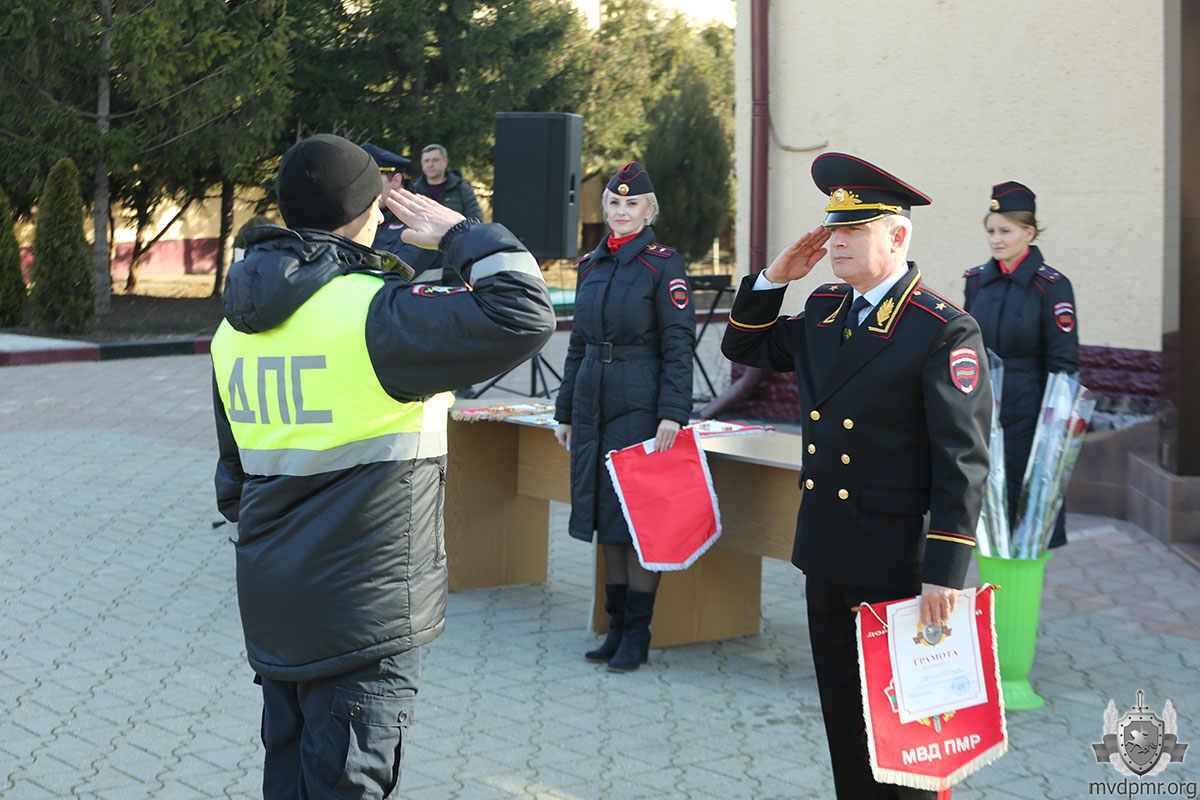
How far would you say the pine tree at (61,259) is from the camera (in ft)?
53.2

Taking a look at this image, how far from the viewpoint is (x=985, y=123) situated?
863 centimetres

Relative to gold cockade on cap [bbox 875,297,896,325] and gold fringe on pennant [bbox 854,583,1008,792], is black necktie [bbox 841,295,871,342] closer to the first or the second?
gold cockade on cap [bbox 875,297,896,325]

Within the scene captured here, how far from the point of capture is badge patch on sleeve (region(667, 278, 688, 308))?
4949 millimetres

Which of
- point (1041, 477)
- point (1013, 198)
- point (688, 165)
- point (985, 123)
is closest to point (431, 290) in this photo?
point (1041, 477)

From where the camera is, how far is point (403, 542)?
102 inches

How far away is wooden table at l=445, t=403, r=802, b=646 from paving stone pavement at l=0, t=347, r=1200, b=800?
0.41 feet

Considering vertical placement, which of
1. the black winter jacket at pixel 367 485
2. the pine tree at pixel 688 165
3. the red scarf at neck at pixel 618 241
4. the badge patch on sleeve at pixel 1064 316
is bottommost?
the black winter jacket at pixel 367 485

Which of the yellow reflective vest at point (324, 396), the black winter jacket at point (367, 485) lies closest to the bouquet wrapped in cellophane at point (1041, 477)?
the black winter jacket at point (367, 485)

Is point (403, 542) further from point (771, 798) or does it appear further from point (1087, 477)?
point (1087, 477)

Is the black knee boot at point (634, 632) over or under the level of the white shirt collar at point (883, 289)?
under

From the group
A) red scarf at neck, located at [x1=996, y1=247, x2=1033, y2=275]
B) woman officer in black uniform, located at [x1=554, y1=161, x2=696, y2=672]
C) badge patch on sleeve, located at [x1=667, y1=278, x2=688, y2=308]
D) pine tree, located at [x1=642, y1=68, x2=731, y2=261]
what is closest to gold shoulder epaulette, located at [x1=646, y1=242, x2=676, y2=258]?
woman officer in black uniform, located at [x1=554, y1=161, x2=696, y2=672]

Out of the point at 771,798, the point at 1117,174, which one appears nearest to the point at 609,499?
the point at 771,798

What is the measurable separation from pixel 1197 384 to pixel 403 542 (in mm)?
5362

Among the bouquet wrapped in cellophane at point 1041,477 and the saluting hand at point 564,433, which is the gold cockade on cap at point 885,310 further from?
the saluting hand at point 564,433
